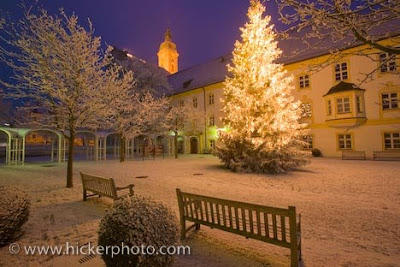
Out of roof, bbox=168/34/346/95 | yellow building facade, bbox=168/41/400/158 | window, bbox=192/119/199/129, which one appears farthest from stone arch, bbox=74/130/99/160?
roof, bbox=168/34/346/95

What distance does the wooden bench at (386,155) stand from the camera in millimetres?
16984

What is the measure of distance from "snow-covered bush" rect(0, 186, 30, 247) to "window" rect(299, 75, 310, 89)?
24.1 m

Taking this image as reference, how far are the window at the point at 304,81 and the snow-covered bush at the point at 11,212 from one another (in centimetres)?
2410

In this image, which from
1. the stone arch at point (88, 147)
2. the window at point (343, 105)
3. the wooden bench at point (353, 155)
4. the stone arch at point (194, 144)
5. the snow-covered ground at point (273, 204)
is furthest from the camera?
the stone arch at point (194, 144)

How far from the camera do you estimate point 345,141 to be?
19578mm

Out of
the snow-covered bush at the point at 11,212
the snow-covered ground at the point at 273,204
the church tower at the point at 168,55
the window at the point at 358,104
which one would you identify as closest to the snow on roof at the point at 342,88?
the window at the point at 358,104

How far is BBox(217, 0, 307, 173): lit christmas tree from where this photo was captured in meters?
11.5

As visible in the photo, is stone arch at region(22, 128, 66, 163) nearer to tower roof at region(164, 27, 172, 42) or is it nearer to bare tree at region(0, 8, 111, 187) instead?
bare tree at region(0, 8, 111, 187)

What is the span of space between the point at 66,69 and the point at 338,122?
70.2 feet

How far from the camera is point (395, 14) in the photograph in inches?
117

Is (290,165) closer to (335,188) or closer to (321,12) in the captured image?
(335,188)

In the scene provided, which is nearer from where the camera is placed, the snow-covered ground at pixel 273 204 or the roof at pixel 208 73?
the snow-covered ground at pixel 273 204

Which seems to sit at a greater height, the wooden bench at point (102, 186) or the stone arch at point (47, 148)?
the stone arch at point (47, 148)

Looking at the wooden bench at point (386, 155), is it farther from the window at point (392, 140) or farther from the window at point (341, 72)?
the window at point (341, 72)
